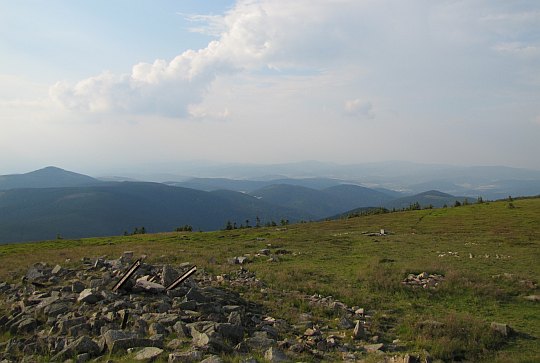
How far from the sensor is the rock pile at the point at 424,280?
65.4ft

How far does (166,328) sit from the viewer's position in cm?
1309

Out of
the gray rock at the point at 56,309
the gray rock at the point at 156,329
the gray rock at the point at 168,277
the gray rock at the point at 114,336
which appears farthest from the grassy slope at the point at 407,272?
the gray rock at the point at 56,309

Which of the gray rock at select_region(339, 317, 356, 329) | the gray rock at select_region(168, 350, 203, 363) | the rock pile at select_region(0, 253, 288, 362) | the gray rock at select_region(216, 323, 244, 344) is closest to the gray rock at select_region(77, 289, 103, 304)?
the rock pile at select_region(0, 253, 288, 362)

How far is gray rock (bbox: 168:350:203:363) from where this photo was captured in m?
10.3

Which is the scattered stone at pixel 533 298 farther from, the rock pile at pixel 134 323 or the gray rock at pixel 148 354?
the gray rock at pixel 148 354

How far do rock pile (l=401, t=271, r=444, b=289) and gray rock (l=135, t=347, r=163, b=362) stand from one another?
44.8ft

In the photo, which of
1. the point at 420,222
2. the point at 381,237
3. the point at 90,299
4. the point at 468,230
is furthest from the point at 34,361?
the point at 420,222

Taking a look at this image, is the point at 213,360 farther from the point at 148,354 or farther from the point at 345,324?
the point at 345,324

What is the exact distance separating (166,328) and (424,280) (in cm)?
1379

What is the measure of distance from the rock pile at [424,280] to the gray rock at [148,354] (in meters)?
13.7

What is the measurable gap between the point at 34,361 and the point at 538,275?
24942 mm

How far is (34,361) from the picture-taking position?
36.8 ft

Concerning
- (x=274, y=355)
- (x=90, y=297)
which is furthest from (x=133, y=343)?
(x=90, y=297)

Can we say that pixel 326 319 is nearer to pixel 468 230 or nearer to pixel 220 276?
pixel 220 276
